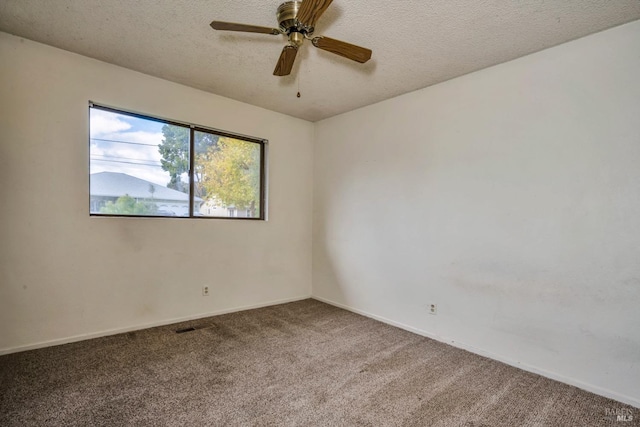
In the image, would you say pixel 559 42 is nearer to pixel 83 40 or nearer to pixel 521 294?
pixel 521 294

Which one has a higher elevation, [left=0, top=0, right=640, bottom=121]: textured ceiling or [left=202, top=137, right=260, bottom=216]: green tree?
[left=0, top=0, right=640, bottom=121]: textured ceiling

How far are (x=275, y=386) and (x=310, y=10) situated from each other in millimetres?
2359

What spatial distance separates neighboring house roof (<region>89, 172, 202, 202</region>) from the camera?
2889 mm

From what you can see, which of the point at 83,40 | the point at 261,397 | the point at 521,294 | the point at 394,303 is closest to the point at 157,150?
the point at 83,40

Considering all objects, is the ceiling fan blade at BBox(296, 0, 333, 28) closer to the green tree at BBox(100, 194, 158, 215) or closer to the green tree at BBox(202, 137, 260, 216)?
the green tree at BBox(202, 137, 260, 216)

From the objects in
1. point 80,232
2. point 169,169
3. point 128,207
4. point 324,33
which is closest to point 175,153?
point 169,169

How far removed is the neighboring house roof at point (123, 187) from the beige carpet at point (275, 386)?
1371mm

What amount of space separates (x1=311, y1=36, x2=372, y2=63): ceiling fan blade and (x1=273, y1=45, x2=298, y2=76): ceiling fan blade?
0.16 metres

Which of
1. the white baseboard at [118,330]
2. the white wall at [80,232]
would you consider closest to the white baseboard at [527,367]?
the white baseboard at [118,330]

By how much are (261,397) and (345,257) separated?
2213 mm

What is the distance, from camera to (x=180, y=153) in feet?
11.0

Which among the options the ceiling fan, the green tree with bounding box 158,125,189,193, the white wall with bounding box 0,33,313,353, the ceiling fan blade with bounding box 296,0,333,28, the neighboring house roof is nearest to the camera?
the ceiling fan blade with bounding box 296,0,333,28

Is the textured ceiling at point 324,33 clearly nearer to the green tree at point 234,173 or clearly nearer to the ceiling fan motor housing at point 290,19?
the ceiling fan motor housing at point 290,19

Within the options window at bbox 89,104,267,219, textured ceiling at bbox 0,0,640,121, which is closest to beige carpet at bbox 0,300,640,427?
window at bbox 89,104,267,219
